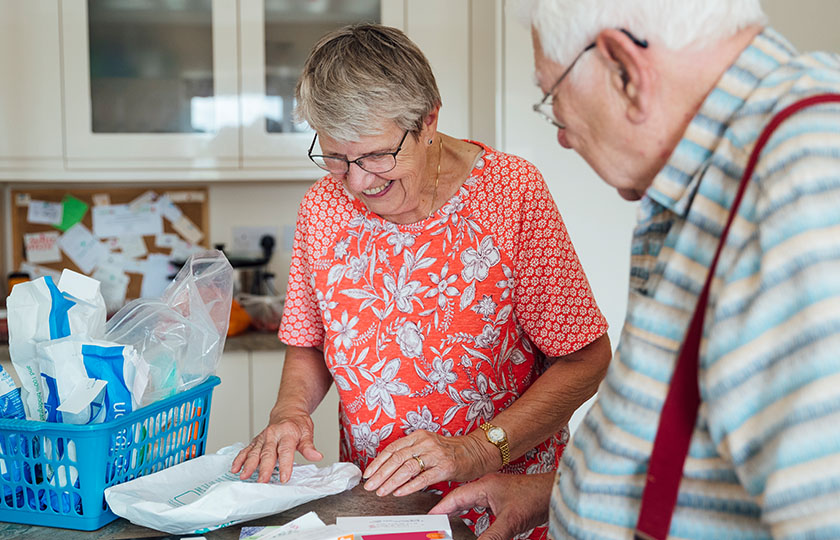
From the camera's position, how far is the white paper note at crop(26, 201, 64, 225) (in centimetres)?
277

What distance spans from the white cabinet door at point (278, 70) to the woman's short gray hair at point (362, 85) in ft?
4.45

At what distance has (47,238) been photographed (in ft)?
9.11

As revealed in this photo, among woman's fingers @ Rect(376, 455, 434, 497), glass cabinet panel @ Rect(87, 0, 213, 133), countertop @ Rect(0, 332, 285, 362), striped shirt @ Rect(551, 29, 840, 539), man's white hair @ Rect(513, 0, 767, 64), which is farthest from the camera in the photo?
glass cabinet panel @ Rect(87, 0, 213, 133)

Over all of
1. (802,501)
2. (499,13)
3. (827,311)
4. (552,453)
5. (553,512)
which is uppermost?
(499,13)

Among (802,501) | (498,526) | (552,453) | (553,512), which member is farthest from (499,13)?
(802,501)

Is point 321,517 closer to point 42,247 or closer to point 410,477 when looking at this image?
point 410,477

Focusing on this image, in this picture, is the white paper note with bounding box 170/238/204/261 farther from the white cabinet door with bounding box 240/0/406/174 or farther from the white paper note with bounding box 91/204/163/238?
the white cabinet door with bounding box 240/0/406/174

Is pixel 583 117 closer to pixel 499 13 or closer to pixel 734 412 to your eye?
pixel 734 412

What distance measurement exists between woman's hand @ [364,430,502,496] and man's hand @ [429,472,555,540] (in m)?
0.05

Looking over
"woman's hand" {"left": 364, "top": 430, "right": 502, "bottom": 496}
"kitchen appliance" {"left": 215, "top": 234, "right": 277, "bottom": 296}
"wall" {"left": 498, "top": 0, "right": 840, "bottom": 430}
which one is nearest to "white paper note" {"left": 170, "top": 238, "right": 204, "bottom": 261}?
"kitchen appliance" {"left": 215, "top": 234, "right": 277, "bottom": 296}

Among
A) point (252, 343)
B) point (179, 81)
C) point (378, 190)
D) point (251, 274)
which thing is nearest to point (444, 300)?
point (378, 190)

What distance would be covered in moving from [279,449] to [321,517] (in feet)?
0.57

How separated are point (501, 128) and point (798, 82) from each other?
5.40ft

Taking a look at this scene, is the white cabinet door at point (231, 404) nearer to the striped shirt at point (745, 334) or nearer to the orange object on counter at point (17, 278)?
the orange object on counter at point (17, 278)
